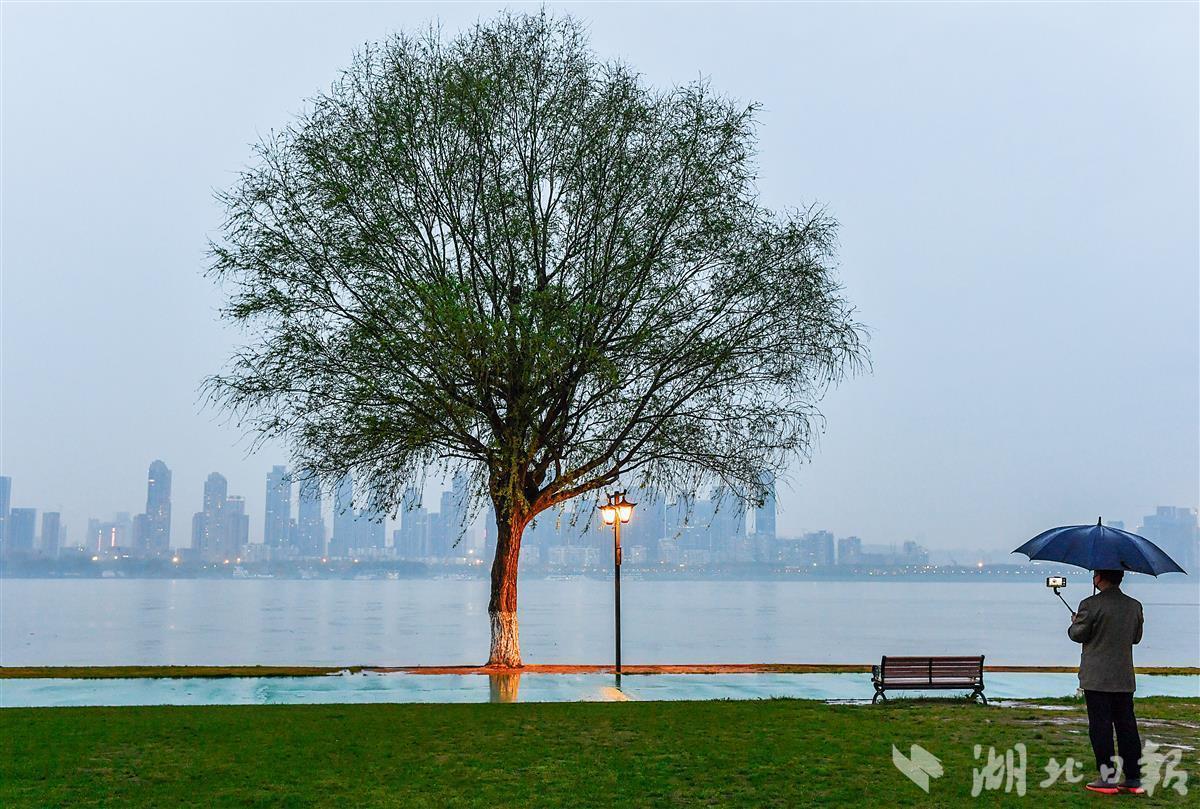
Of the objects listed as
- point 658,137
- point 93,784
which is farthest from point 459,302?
point 93,784

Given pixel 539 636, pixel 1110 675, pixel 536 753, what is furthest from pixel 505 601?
pixel 539 636

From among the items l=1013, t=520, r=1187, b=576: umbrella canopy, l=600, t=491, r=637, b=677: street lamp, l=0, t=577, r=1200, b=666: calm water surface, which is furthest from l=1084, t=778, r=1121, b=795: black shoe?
l=0, t=577, r=1200, b=666: calm water surface

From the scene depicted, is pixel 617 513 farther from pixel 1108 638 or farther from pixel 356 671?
pixel 1108 638

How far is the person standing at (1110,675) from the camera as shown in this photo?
10008 millimetres

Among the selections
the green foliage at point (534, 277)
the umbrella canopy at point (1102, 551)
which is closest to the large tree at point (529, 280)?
the green foliage at point (534, 277)

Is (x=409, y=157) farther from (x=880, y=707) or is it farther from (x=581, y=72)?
(x=880, y=707)

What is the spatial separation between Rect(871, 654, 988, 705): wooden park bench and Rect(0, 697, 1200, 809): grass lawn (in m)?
0.39

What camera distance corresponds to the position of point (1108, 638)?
1009cm

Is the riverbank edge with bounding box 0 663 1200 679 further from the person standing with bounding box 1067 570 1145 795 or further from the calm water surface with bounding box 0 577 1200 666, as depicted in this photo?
the calm water surface with bounding box 0 577 1200 666

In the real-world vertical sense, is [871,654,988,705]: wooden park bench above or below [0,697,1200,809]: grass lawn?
above

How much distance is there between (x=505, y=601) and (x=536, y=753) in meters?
10.7

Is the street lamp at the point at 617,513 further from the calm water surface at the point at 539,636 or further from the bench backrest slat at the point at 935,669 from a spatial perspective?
the calm water surface at the point at 539,636

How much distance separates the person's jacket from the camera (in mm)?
10016

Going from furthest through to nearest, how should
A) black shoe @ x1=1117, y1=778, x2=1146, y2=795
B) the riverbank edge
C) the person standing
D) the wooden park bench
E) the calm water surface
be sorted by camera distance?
the calm water surface, the riverbank edge, the wooden park bench, the person standing, black shoe @ x1=1117, y1=778, x2=1146, y2=795
